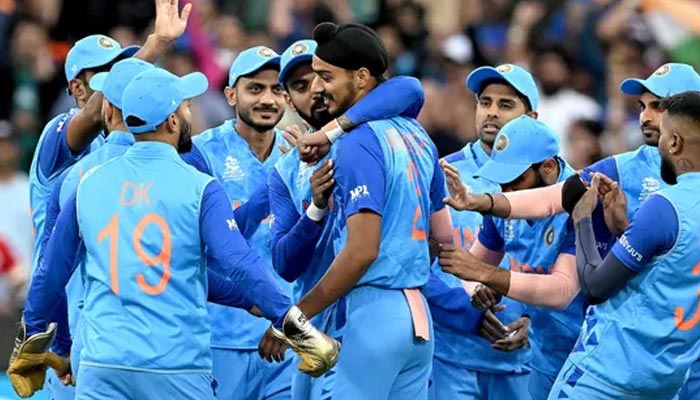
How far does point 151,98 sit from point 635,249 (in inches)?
89.4

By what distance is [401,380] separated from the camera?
25.5 feet

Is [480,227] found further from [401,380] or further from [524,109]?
[401,380]

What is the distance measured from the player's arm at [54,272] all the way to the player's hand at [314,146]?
109 centimetres

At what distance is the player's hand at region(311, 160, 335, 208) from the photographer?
7.74m

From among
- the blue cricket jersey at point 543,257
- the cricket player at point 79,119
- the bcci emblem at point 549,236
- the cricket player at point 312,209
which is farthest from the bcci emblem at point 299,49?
the bcci emblem at point 549,236

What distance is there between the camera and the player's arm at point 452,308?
882cm

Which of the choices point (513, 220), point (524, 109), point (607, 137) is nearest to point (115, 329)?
point (513, 220)

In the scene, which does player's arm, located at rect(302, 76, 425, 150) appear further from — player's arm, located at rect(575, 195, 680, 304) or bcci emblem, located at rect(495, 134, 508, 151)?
player's arm, located at rect(575, 195, 680, 304)

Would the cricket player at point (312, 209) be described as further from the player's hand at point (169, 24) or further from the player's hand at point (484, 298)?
the player's hand at point (484, 298)

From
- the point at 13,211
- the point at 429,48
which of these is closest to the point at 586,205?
the point at 13,211

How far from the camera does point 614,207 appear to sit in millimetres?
8273

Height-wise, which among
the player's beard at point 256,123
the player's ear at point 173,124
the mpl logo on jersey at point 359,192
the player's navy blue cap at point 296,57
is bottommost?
the player's beard at point 256,123

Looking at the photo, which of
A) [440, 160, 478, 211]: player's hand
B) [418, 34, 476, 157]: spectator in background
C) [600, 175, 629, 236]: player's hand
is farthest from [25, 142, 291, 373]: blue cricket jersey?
[418, 34, 476, 157]: spectator in background

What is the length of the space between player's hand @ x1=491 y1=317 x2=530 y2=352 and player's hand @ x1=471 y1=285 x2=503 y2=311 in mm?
185
